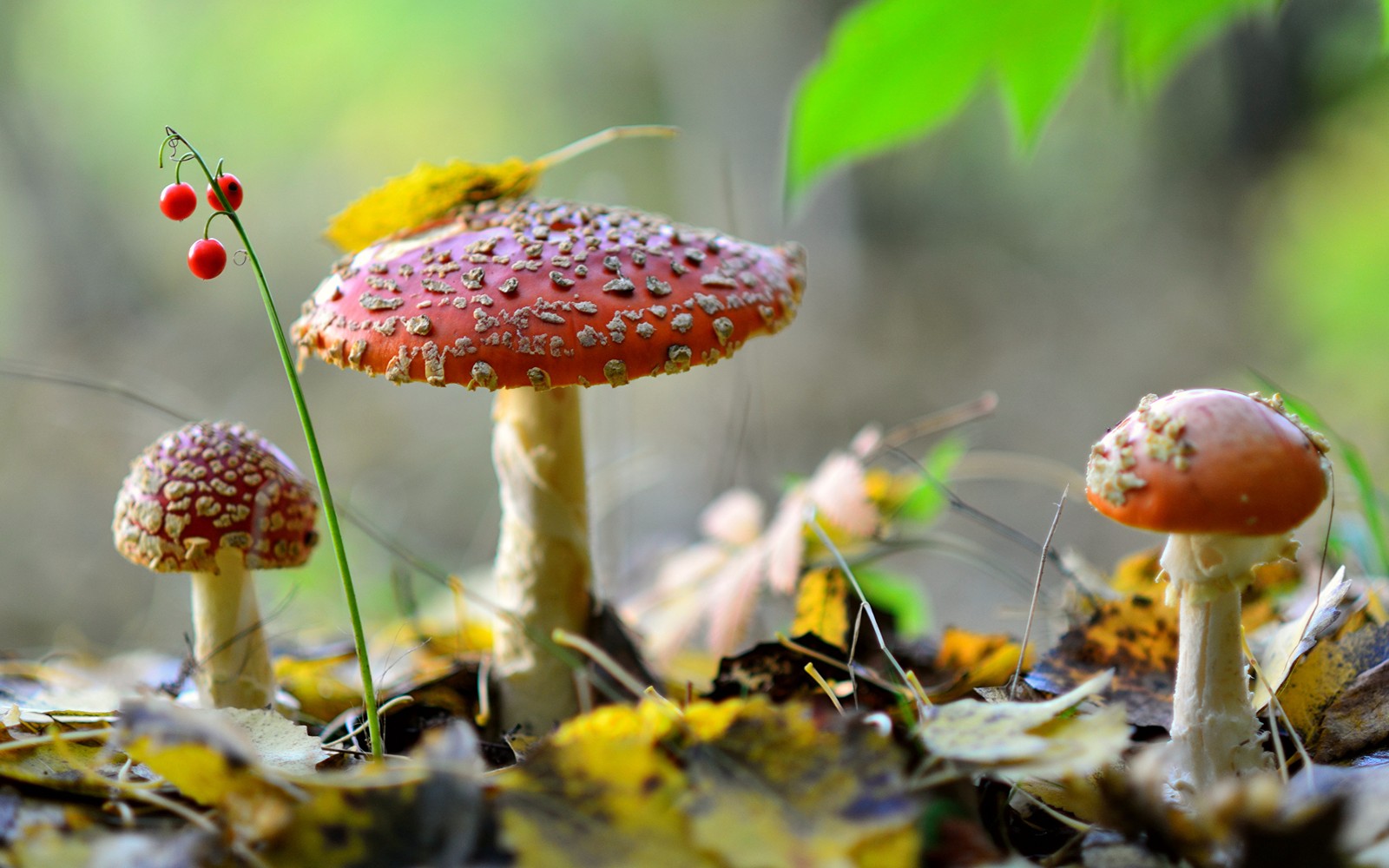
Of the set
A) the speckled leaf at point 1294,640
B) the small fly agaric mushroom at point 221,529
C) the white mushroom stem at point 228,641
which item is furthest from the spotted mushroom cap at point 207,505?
the speckled leaf at point 1294,640

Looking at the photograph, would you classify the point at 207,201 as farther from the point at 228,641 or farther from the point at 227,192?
the point at 228,641

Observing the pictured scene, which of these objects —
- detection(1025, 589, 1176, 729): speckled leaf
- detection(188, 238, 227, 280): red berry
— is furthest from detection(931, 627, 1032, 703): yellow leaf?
detection(188, 238, 227, 280): red berry

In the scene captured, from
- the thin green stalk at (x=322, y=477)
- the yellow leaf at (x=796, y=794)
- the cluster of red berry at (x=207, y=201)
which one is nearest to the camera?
the yellow leaf at (x=796, y=794)

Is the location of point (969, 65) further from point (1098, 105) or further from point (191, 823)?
point (1098, 105)

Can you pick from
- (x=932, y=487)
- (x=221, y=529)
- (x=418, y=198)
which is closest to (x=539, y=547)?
(x=221, y=529)

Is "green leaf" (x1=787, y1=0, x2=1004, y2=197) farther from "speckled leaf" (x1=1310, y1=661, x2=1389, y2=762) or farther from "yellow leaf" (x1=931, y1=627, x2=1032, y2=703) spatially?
"speckled leaf" (x1=1310, y1=661, x2=1389, y2=762)

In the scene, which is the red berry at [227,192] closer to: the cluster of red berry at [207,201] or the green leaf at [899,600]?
the cluster of red berry at [207,201]

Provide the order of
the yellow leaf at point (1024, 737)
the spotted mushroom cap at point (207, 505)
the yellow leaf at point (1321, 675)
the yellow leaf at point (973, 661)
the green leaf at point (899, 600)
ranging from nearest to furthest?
the yellow leaf at point (1024, 737), the yellow leaf at point (1321, 675), the spotted mushroom cap at point (207, 505), the yellow leaf at point (973, 661), the green leaf at point (899, 600)
